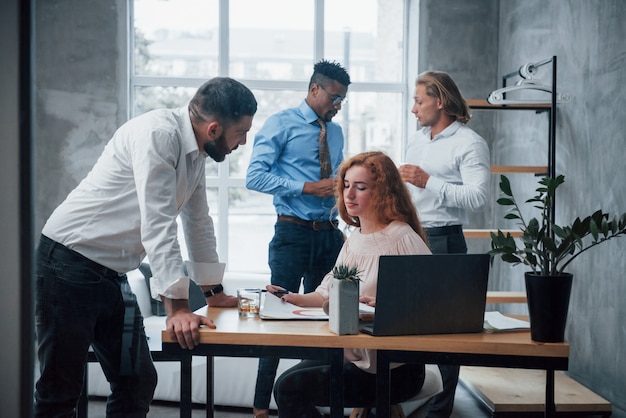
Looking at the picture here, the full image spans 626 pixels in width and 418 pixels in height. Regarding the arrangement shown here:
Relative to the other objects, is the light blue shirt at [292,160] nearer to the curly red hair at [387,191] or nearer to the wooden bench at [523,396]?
the curly red hair at [387,191]

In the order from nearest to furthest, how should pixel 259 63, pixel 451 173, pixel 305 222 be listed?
pixel 451 173, pixel 305 222, pixel 259 63

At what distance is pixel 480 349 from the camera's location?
1295 mm

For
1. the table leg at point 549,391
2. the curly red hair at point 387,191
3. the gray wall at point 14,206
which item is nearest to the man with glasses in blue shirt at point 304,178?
the curly red hair at point 387,191

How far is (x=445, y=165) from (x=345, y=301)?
0.96 m

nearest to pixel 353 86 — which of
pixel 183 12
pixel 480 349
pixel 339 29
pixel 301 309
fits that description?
pixel 339 29

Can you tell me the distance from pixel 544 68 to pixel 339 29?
42.0 inches

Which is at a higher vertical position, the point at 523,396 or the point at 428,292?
the point at 428,292

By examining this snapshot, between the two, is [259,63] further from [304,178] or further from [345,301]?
[345,301]

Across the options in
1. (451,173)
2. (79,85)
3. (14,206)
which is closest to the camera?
(14,206)

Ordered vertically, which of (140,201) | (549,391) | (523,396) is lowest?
(523,396)

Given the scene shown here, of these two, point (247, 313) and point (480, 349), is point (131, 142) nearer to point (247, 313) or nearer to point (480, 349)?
point (247, 313)

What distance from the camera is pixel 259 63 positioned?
112 inches

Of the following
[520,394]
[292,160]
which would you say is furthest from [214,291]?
[520,394]

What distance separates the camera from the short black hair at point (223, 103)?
1522 millimetres
